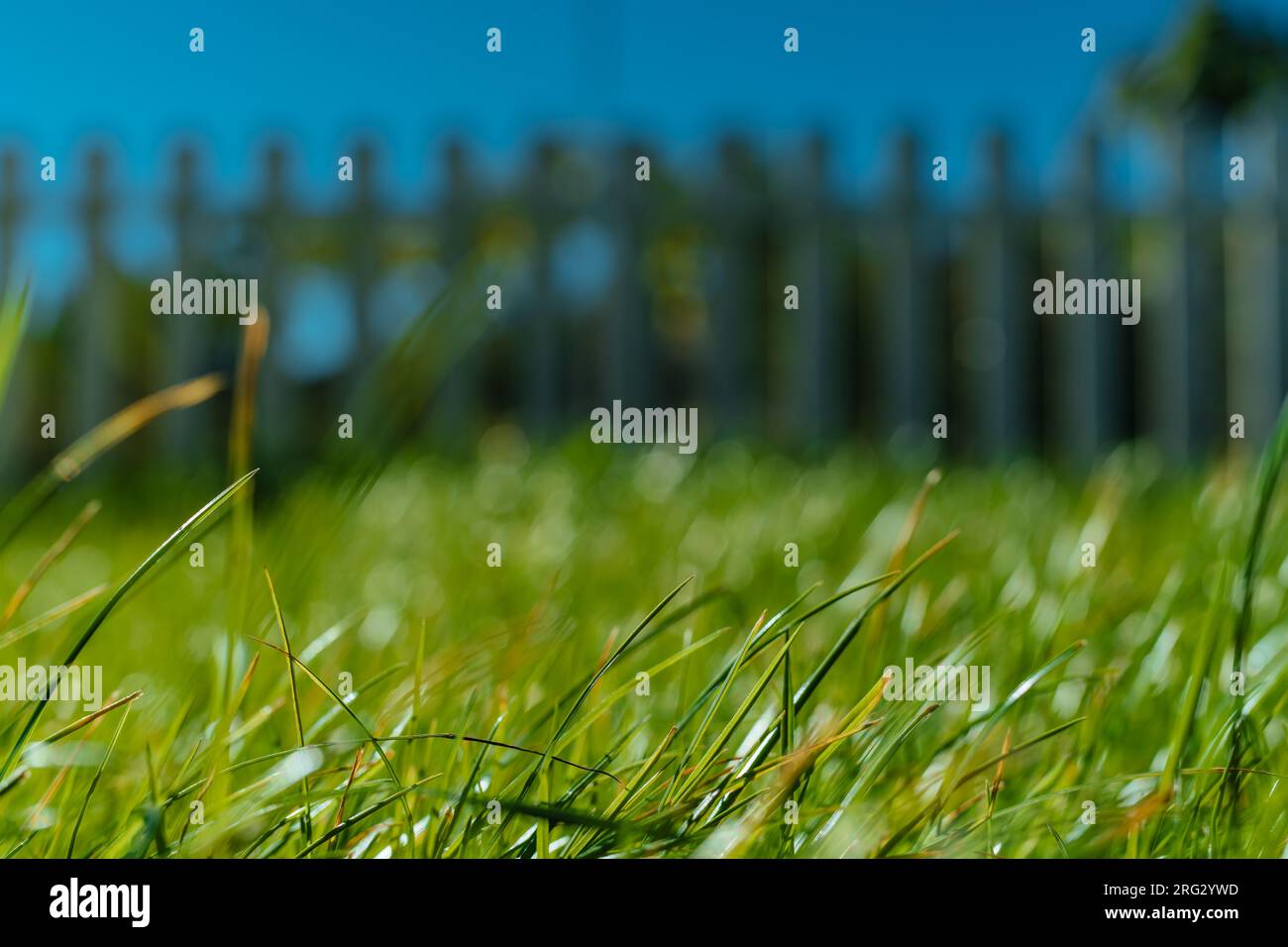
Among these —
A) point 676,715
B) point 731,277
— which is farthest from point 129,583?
point 731,277

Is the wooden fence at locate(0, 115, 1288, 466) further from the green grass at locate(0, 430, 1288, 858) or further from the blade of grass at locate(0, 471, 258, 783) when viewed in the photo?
the blade of grass at locate(0, 471, 258, 783)

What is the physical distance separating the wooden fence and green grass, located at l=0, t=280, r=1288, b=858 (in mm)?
3679

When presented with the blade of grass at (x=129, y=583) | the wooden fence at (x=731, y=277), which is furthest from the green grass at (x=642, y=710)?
the wooden fence at (x=731, y=277)

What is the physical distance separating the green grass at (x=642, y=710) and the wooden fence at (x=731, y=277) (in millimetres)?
3679

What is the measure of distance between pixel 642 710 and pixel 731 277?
15.4 feet

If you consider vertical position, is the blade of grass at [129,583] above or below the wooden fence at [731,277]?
below

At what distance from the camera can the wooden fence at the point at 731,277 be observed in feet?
17.0

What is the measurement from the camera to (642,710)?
0.87 metres

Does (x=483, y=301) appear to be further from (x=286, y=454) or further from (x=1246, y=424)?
(x=1246, y=424)

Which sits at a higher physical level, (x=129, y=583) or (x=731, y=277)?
(x=731, y=277)

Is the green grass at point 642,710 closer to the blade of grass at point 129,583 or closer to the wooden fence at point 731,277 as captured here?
the blade of grass at point 129,583

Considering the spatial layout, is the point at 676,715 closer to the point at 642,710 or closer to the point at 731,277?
the point at 642,710

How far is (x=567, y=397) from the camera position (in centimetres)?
552
